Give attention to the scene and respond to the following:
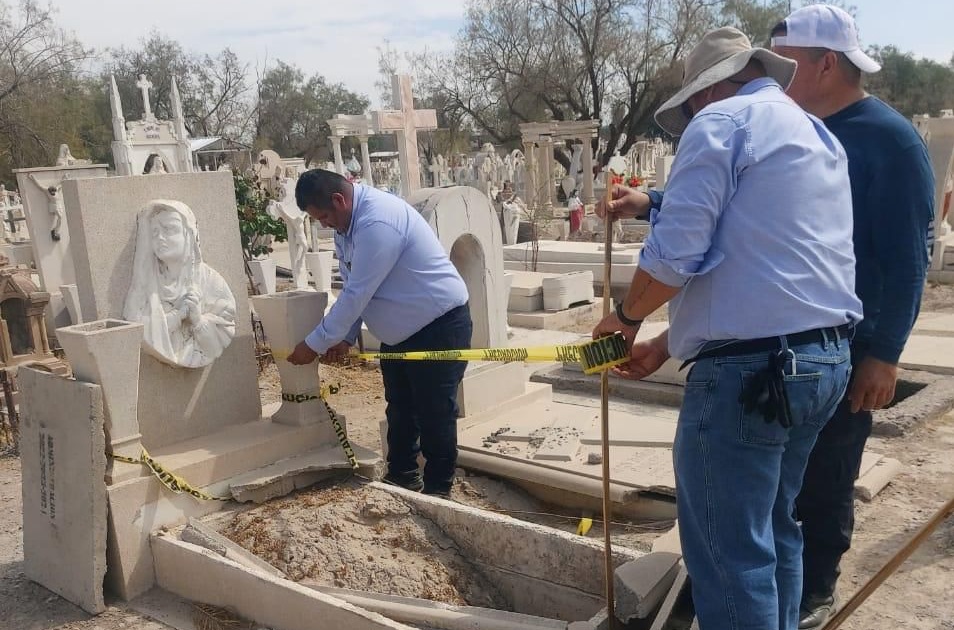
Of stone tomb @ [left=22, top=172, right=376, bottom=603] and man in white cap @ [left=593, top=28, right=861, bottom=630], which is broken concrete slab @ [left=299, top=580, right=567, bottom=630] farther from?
stone tomb @ [left=22, top=172, right=376, bottom=603]

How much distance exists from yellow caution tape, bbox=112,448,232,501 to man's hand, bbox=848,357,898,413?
297cm

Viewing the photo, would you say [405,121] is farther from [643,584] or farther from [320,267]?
[643,584]

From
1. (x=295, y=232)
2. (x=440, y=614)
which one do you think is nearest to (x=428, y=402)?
(x=440, y=614)

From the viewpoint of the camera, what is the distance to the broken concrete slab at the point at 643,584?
2822 millimetres

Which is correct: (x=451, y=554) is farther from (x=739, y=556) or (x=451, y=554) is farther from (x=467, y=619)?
(x=739, y=556)

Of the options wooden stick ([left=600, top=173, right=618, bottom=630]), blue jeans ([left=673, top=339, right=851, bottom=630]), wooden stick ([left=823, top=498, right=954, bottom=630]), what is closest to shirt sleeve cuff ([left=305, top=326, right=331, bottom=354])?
wooden stick ([left=600, top=173, right=618, bottom=630])

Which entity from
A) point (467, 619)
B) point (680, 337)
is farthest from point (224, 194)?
point (680, 337)

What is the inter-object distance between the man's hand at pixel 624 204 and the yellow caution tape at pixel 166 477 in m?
2.50

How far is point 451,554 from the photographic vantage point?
3637 millimetres

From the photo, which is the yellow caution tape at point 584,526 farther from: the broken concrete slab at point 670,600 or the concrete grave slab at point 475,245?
the concrete grave slab at point 475,245

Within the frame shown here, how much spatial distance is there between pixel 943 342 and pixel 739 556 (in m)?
5.59

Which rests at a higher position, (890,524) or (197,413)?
(197,413)

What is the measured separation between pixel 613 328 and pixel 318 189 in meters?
2.01

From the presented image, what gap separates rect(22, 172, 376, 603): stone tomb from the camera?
3660 millimetres
